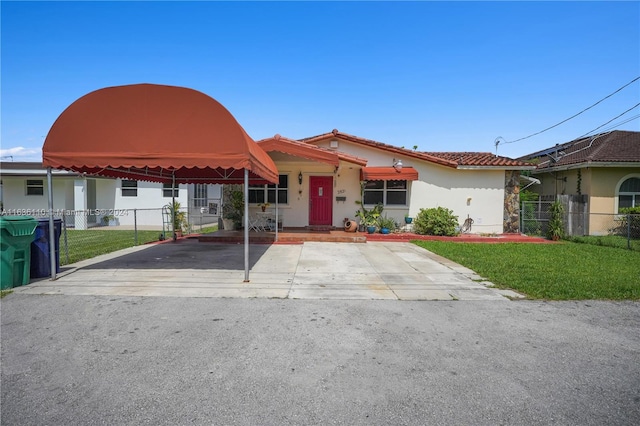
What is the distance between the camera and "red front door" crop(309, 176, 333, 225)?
14852mm

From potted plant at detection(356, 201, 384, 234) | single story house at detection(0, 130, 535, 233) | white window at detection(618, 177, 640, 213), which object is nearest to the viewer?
potted plant at detection(356, 201, 384, 234)

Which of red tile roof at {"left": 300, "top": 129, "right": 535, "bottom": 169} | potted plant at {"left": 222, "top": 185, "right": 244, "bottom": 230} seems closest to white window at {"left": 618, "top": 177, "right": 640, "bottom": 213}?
red tile roof at {"left": 300, "top": 129, "right": 535, "bottom": 169}

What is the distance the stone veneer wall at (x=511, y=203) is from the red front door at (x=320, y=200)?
320 inches

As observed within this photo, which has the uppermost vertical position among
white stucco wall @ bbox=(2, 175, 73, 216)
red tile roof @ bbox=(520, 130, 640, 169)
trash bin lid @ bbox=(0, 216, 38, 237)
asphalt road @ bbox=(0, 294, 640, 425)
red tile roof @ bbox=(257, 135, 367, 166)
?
red tile roof @ bbox=(520, 130, 640, 169)

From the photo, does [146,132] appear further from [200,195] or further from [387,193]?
[200,195]

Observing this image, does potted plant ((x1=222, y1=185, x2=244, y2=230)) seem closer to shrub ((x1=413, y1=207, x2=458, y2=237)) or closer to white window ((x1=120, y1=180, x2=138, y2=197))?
shrub ((x1=413, y1=207, x2=458, y2=237))

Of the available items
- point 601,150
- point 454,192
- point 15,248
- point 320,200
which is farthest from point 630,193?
point 15,248

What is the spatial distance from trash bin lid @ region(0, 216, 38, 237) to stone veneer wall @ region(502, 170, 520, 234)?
54.4ft

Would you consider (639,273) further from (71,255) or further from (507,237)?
(71,255)

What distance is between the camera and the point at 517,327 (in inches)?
173

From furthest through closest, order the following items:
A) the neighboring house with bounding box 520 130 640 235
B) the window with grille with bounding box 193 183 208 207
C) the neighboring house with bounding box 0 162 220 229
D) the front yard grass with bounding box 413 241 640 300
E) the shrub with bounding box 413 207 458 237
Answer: the window with grille with bounding box 193 183 208 207
the neighboring house with bounding box 0 162 220 229
the neighboring house with bounding box 520 130 640 235
the shrub with bounding box 413 207 458 237
the front yard grass with bounding box 413 241 640 300

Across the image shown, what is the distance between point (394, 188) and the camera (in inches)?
601

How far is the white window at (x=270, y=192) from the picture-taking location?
48.6 ft

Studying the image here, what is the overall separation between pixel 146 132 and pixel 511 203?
15.2 metres
